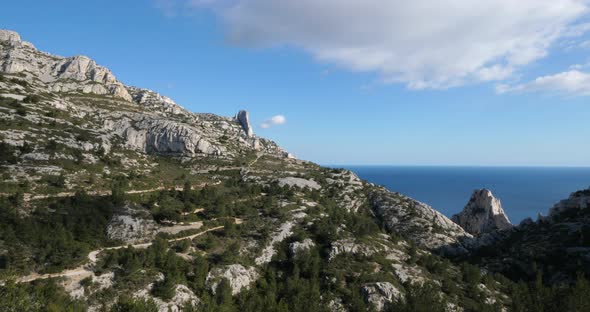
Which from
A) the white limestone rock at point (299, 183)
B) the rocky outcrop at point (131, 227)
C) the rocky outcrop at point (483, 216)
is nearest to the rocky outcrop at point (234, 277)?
the rocky outcrop at point (131, 227)

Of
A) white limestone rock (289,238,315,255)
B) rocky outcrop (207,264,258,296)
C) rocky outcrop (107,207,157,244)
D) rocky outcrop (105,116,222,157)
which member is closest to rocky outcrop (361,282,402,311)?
white limestone rock (289,238,315,255)

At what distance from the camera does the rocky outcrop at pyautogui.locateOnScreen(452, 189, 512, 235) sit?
118812 mm

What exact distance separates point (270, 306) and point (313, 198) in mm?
54256

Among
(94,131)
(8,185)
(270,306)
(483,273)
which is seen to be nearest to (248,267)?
(270,306)

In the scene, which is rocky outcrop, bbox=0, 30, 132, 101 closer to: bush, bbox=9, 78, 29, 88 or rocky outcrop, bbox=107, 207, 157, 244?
bush, bbox=9, 78, 29, 88

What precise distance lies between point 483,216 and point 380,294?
273ft

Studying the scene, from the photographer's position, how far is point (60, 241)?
4644 cm

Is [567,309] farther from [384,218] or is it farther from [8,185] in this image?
[8,185]

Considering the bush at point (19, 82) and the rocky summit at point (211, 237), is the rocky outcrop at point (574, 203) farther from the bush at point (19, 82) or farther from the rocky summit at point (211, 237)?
the bush at point (19, 82)

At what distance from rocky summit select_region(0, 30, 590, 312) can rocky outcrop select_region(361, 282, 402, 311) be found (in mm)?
240

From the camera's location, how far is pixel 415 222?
3792 inches

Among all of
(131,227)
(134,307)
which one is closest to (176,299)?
(134,307)

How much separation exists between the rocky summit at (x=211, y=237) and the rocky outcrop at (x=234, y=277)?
21 cm

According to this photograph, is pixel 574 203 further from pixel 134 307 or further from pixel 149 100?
pixel 149 100
